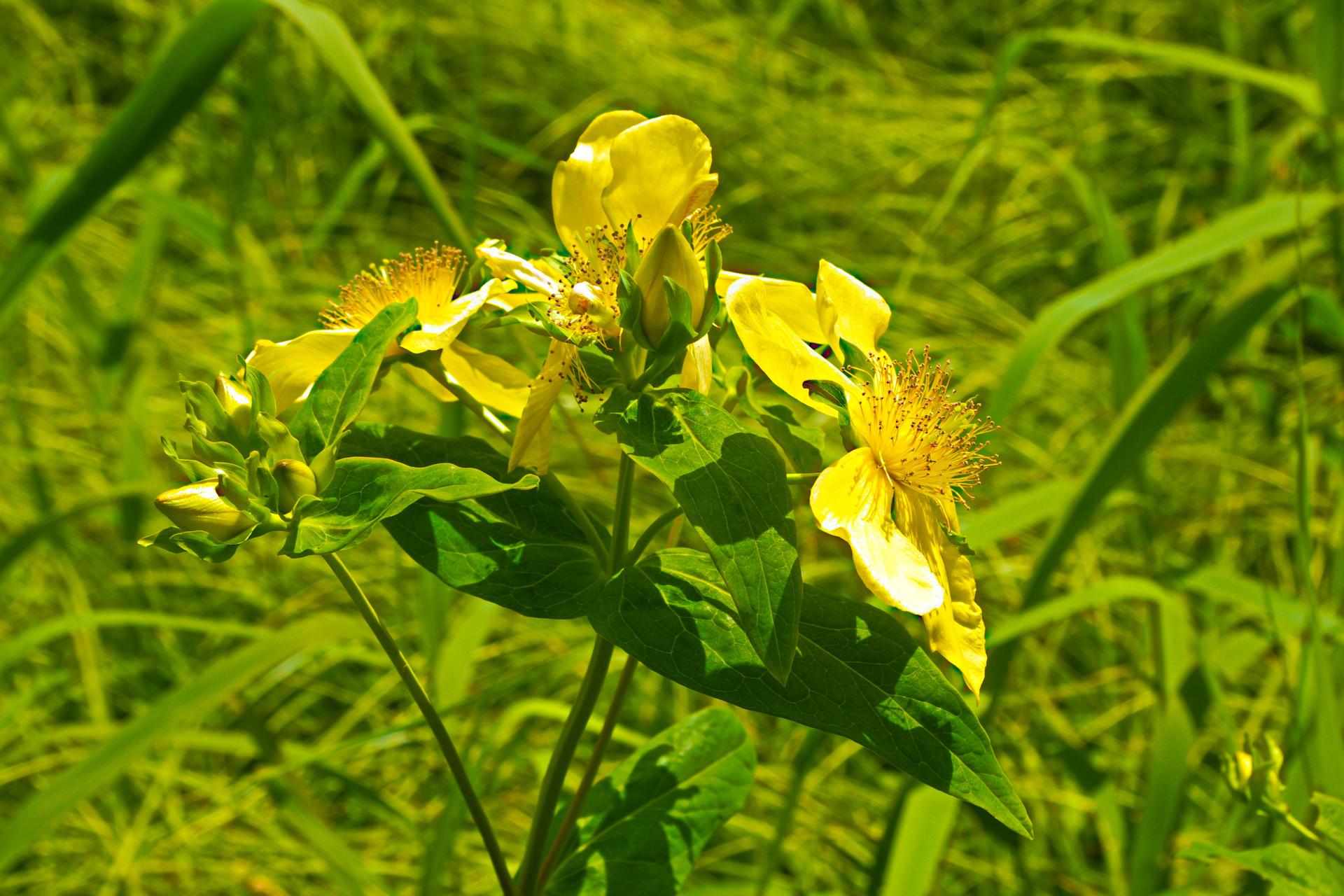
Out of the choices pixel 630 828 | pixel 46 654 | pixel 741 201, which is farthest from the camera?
pixel 741 201

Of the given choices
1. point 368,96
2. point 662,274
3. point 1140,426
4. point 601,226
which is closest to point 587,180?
point 601,226

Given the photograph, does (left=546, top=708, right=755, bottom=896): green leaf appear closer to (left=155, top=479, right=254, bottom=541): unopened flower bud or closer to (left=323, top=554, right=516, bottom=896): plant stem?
(left=323, top=554, right=516, bottom=896): plant stem

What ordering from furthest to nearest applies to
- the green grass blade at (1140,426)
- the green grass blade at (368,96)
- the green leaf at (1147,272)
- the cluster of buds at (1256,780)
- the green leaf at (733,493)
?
the green leaf at (1147,272) < the green grass blade at (1140,426) < the green grass blade at (368,96) < the cluster of buds at (1256,780) < the green leaf at (733,493)

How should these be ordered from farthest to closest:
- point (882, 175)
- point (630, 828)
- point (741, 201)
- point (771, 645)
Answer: point (882, 175)
point (741, 201)
point (630, 828)
point (771, 645)

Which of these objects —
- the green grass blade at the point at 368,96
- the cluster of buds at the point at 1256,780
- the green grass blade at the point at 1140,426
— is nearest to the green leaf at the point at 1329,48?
the green grass blade at the point at 1140,426

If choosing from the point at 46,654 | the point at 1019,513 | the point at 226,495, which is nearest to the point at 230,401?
the point at 226,495

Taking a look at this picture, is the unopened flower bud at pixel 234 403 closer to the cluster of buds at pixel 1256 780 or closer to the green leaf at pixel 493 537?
the green leaf at pixel 493 537

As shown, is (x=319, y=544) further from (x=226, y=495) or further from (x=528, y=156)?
(x=528, y=156)
